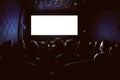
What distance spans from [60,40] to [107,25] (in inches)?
376

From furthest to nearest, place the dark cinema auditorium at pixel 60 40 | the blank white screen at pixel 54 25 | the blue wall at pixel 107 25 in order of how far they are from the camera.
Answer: the blank white screen at pixel 54 25 < the blue wall at pixel 107 25 < the dark cinema auditorium at pixel 60 40

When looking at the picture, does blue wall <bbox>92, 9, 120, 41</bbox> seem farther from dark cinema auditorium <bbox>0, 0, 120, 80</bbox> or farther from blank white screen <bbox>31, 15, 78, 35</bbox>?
blank white screen <bbox>31, 15, 78, 35</bbox>

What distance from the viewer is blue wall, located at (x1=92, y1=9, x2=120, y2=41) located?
1425cm

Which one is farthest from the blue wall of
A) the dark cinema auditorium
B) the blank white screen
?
the blank white screen

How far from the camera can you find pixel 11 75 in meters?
3.47

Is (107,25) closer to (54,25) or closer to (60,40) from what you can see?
(54,25)

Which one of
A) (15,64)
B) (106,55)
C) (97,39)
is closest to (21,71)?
(15,64)

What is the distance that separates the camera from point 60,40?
6.12 m

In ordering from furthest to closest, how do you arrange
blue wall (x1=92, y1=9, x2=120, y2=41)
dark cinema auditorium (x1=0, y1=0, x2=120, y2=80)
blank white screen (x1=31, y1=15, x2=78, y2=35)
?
blank white screen (x1=31, y1=15, x2=78, y2=35), blue wall (x1=92, y1=9, x2=120, y2=41), dark cinema auditorium (x1=0, y1=0, x2=120, y2=80)

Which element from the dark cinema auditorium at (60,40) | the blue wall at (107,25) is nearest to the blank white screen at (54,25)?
the dark cinema auditorium at (60,40)

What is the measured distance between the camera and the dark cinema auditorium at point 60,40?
3644 mm

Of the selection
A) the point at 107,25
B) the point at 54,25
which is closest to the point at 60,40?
the point at 107,25

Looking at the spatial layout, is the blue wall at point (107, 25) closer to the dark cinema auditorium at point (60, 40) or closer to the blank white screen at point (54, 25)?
the dark cinema auditorium at point (60, 40)

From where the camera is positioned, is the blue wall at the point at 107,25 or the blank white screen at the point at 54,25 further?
the blank white screen at the point at 54,25
